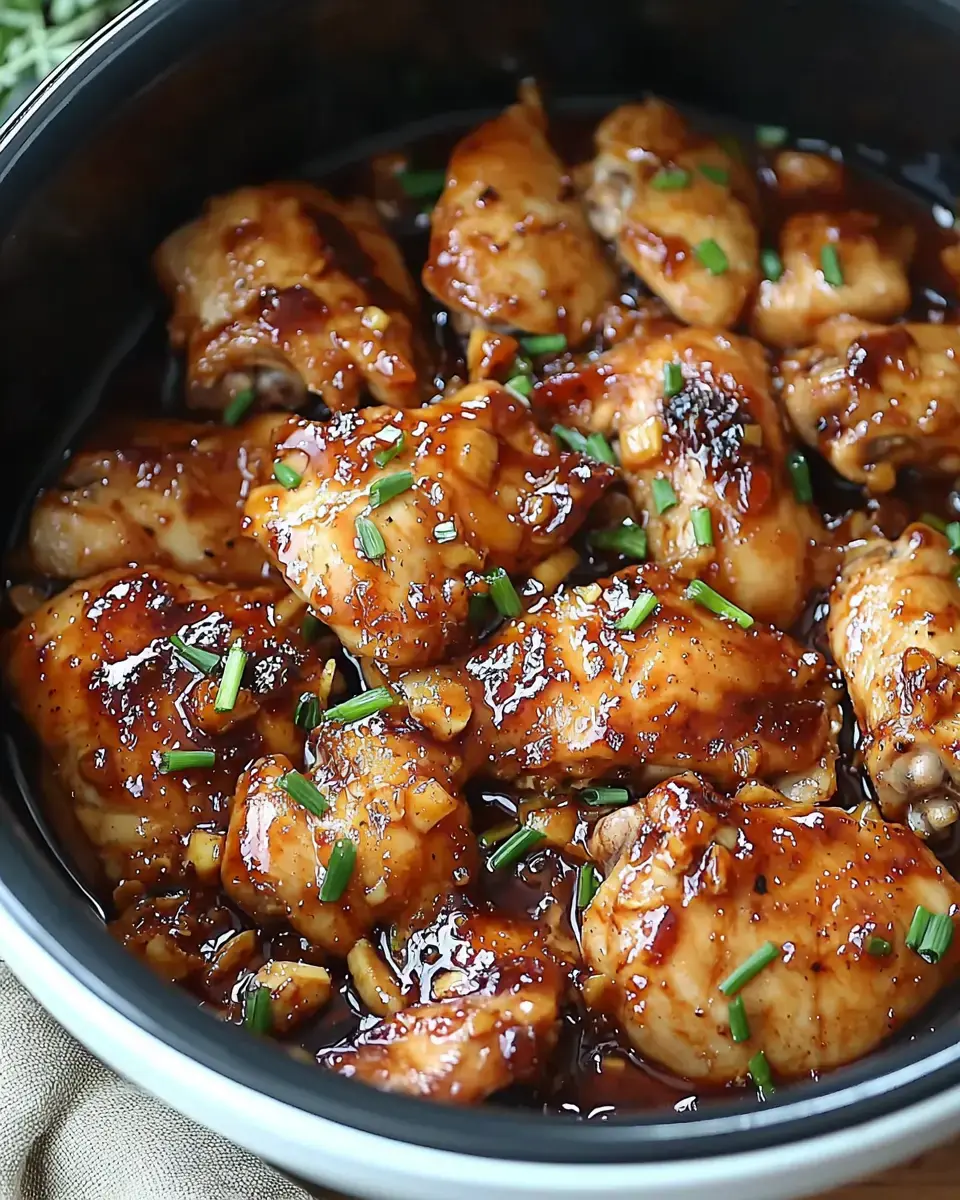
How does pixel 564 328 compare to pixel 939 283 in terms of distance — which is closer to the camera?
pixel 564 328

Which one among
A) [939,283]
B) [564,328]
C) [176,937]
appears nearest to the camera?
[176,937]

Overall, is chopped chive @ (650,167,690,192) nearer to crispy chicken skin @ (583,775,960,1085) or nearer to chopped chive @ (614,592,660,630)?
chopped chive @ (614,592,660,630)

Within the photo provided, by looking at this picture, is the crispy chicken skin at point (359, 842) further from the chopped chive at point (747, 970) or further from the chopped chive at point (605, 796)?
the chopped chive at point (747, 970)

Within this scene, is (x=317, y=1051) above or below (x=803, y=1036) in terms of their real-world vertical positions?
above

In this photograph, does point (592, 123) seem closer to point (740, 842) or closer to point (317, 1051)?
point (740, 842)

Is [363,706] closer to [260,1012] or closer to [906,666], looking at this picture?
[260,1012]

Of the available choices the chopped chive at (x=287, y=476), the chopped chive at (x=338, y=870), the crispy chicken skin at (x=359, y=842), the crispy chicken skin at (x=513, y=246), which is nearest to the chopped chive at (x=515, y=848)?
the crispy chicken skin at (x=359, y=842)

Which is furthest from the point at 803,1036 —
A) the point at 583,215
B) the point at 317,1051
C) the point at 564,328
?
the point at 583,215
